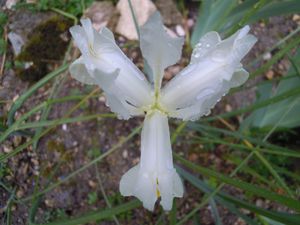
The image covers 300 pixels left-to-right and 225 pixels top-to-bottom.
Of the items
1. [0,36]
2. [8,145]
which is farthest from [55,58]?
[8,145]

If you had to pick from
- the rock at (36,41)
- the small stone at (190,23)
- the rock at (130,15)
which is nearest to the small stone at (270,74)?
the small stone at (190,23)

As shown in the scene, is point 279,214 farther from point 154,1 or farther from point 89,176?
point 154,1

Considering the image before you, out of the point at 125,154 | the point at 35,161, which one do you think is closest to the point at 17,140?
the point at 35,161

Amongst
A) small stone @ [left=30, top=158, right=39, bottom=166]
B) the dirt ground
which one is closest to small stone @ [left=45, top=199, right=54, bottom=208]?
the dirt ground

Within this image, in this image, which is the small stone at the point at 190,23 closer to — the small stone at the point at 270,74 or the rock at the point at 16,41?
the small stone at the point at 270,74

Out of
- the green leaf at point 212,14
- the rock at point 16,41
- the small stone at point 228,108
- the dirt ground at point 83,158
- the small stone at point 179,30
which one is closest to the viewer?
the green leaf at point 212,14

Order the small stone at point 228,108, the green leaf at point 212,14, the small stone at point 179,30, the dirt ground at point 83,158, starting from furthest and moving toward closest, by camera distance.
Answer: the small stone at point 179,30 < the small stone at point 228,108 < the dirt ground at point 83,158 < the green leaf at point 212,14

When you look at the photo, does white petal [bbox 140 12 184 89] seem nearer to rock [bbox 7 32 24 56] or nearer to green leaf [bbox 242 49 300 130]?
green leaf [bbox 242 49 300 130]
